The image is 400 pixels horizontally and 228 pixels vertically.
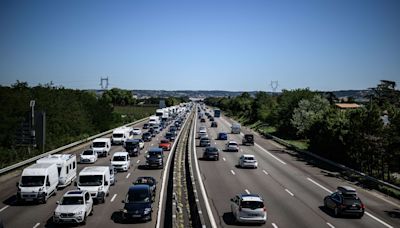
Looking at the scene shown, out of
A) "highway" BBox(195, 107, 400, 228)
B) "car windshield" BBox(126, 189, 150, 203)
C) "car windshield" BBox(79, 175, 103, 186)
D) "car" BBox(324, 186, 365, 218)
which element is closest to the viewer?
"car windshield" BBox(126, 189, 150, 203)

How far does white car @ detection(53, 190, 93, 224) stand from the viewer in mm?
21359

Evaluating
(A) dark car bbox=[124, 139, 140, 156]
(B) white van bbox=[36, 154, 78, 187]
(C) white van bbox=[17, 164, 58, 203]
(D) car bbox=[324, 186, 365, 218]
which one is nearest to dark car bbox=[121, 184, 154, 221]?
(C) white van bbox=[17, 164, 58, 203]

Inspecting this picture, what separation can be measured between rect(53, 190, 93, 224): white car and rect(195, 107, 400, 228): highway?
664 centimetres

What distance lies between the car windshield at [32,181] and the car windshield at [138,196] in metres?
6.38

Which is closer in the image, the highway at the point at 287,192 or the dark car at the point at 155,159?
the highway at the point at 287,192

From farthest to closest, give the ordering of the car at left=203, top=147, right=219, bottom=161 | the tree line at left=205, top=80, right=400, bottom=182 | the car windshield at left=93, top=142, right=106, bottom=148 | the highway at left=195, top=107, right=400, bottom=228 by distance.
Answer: the car windshield at left=93, top=142, right=106, bottom=148 → the car at left=203, top=147, right=219, bottom=161 → the tree line at left=205, top=80, right=400, bottom=182 → the highway at left=195, top=107, right=400, bottom=228

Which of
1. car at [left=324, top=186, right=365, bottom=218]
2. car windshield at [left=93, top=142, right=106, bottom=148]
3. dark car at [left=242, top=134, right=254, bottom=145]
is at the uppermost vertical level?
car at [left=324, top=186, right=365, bottom=218]

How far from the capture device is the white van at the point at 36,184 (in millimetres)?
26016

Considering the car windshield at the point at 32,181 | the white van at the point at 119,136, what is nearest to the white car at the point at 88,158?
the car windshield at the point at 32,181

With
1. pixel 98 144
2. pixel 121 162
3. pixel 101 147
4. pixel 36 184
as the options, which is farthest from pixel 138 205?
pixel 98 144

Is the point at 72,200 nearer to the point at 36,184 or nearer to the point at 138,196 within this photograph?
the point at 138,196

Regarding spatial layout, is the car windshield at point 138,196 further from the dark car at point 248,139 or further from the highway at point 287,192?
the dark car at point 248,139

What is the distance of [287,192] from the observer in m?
31.5

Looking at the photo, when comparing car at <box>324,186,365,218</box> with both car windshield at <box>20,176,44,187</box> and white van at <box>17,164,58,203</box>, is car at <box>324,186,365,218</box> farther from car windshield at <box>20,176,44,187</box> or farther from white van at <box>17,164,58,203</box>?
car windshield at <box>20,176,44,187</box>
